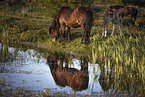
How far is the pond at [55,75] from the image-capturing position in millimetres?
7896

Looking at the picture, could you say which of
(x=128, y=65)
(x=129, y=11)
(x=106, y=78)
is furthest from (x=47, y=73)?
(x=129, y=11)

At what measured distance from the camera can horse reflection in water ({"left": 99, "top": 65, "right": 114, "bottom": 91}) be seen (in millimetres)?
8216

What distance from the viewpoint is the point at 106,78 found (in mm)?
9188

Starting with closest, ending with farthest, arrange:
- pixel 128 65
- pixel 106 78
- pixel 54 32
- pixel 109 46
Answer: pixel 106 78, pixel 128 65, pixel 109 46, pixel 54 32

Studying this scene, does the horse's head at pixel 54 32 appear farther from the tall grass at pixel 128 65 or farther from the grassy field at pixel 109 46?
the tall grass at pixel 128 65

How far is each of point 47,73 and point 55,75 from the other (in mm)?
502

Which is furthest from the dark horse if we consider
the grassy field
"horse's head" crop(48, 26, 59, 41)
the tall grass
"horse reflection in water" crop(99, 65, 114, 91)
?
"horse reflection in water" crop(99, 65, 114, 91)

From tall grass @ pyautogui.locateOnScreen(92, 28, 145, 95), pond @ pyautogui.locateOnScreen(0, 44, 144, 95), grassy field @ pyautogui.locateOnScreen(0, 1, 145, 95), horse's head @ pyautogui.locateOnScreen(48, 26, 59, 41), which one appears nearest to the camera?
pond @ pyautogui.locateOnScreen(0, 44, 144, 95)

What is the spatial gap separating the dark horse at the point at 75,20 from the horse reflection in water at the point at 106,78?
5140 millimetres

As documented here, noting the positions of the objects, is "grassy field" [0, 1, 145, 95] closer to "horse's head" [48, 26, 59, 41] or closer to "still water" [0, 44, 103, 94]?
"horse's head" [48, 26, 59, 41]

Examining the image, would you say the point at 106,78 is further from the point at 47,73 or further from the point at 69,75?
the point at 47,73

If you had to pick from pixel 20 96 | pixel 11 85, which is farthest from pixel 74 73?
pixel 20 96

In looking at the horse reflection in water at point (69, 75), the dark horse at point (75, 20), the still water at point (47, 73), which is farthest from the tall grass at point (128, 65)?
the dark horse at point (75, 20)

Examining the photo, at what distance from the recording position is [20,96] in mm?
6816
